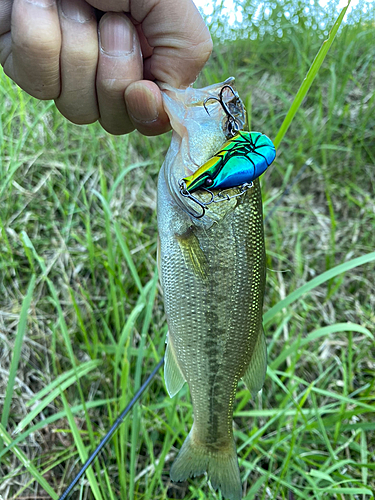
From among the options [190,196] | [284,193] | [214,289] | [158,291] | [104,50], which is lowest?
[158,291]

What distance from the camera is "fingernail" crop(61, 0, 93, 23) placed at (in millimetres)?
1172

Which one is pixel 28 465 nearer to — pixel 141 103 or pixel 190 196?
pixel 190 196

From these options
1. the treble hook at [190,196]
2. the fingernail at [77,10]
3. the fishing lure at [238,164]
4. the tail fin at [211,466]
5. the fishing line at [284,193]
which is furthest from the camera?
the fishing line at [284,193]

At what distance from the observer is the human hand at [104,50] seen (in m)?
1.14

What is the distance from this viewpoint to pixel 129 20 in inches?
48.1

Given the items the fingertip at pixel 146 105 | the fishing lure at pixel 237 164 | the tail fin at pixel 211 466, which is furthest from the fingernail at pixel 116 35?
the tail fin at pixel 211 466

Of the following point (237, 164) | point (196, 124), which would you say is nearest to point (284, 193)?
point (196, 124)

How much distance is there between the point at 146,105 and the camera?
1.24 metres

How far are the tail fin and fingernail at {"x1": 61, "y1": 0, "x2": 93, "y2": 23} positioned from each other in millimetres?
1439

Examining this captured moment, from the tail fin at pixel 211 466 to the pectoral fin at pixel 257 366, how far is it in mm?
230

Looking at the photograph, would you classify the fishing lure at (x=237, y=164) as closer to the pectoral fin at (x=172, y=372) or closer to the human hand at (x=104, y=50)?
the human hand at (x=104, y=50)

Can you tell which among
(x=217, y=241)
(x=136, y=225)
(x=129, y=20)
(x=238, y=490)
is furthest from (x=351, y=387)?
(x=129, y=20)

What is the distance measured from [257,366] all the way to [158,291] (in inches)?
41.8

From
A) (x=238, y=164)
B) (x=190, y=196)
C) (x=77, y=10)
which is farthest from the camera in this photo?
(x=77, y=10)
